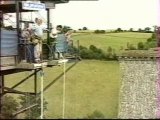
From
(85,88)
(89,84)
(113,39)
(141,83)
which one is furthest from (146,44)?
(141,83)

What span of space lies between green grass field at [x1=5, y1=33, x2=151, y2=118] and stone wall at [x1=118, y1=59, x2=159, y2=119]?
4.01 feet

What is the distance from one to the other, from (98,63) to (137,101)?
39.9 ft

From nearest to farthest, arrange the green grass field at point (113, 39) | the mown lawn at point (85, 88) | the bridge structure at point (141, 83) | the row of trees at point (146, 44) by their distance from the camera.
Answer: the bridge structure at point (141, 83), the mown lawn at point (85, 88), the row of trees at point (146, 44), the green grass field at point (113, 39)

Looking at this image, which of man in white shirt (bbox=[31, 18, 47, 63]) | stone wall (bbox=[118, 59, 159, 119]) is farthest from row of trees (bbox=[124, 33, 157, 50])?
man in white shirt (bbox=[31, 18, 47, 63])

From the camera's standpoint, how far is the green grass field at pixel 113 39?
47.3 metres

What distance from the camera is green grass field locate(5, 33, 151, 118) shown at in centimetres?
3594

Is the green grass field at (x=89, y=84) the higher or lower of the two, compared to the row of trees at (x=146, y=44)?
lower

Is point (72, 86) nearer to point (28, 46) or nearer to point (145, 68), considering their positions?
point (145, 68)

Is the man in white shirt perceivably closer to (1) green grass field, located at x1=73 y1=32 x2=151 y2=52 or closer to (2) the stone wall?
(2) the stone wall

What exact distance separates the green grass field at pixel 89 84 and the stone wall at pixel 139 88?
122 cm

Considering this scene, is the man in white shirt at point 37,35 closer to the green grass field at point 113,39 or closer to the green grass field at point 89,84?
the green grass field at point 89,84

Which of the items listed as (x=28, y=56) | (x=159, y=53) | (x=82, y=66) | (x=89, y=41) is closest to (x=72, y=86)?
(x=82, y=66)

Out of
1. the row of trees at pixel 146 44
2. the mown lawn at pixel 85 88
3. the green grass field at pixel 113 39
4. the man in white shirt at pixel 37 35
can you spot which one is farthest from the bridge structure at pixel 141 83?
the man in white shirt at pixel 37 35

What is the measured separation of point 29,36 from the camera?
13.7 meters
